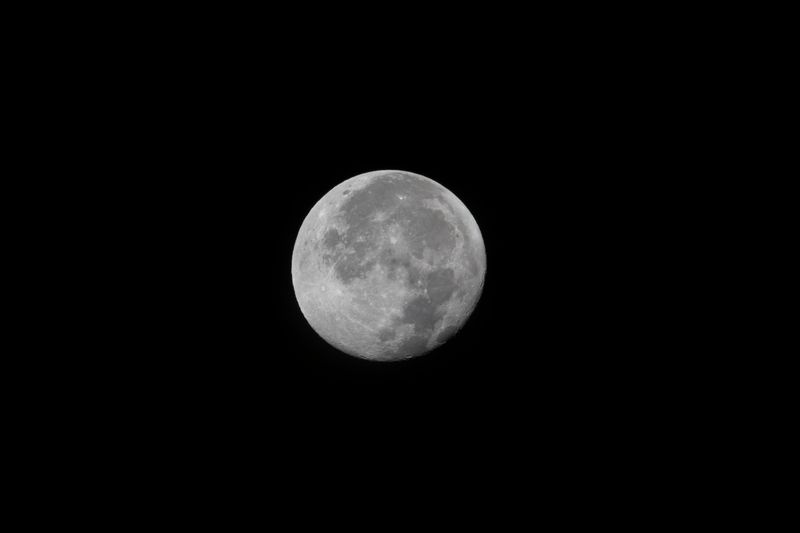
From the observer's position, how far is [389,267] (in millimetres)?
4035

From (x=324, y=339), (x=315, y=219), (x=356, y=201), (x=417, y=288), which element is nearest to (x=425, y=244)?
(x=417, y=288)

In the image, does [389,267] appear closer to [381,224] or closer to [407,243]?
[407,243]

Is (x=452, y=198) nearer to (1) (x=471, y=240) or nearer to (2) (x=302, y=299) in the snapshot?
(1) (x=471, y=240)

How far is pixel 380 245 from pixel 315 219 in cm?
85

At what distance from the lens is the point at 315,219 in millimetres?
4566

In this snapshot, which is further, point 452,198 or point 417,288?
point 452,198

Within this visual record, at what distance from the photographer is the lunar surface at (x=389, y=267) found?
160 inches

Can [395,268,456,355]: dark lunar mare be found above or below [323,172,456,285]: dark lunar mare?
below

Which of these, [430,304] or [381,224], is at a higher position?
[381,224]

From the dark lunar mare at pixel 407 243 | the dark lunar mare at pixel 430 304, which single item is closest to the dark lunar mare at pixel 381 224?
the dark lunar mare at pixel 407 243

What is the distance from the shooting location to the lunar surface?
160 inches

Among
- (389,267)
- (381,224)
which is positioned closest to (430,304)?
(389,267)

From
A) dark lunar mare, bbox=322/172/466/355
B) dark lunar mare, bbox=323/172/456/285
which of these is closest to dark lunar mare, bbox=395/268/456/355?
dark lunar mare, bbox=322/172/466/355

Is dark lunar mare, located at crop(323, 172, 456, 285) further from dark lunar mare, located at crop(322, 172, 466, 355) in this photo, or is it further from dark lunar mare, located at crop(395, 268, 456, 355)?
dark lunar mare, located at crop(395, 268, 456, 355)
